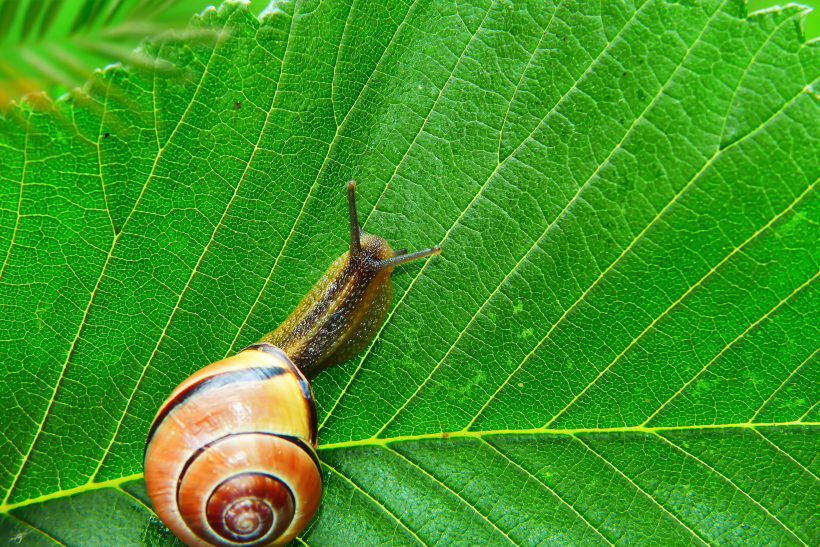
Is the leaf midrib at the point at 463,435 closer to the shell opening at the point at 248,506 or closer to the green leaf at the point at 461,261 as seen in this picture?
the green leaf at the point at 461,261

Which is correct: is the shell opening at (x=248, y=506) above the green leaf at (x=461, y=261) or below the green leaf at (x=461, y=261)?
below

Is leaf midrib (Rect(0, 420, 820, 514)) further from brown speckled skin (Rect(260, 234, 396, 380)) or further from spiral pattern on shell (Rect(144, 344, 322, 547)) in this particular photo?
brown speckled skin (Rect(260, 234, 396, 380))

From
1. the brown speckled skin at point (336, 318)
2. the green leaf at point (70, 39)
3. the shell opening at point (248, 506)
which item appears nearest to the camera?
the green leaf at point (70, 39)

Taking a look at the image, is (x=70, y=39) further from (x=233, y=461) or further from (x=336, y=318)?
(x=233, y=461)

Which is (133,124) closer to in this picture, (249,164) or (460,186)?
(249,164)

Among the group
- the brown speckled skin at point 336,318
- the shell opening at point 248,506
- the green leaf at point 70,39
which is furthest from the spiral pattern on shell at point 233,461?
the green leaf at point 70,39

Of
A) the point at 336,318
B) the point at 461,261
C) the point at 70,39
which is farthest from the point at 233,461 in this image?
the point at 70,39

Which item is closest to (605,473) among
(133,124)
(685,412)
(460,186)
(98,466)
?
(685,412)

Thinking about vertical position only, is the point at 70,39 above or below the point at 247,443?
above
